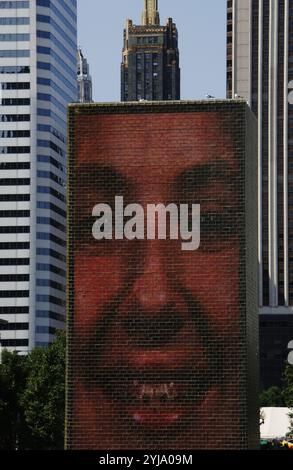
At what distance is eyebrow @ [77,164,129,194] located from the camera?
67312 millimetres

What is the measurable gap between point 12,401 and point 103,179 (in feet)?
239

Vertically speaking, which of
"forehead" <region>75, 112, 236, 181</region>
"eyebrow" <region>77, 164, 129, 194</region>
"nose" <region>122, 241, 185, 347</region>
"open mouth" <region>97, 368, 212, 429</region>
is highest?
"forehead" <region>75, 112, 236, 181</region>

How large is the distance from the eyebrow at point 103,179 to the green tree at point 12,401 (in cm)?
7000

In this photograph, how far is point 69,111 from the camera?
6856 centimetres

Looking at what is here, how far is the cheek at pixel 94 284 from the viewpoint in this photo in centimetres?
6694

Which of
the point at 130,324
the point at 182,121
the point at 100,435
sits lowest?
the point at 100,435

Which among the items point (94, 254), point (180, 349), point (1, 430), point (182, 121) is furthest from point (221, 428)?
point (1, 430)

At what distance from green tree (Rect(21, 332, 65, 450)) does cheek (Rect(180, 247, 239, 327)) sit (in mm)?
71059

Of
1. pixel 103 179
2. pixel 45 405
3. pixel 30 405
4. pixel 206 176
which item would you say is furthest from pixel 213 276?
pixel 45 405

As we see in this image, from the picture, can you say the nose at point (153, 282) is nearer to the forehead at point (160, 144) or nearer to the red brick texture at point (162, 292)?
the red brick texture at point (162, 292)

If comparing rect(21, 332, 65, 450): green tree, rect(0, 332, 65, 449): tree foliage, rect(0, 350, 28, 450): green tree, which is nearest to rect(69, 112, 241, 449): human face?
rect(0, 332, 65, 449): tree foliage

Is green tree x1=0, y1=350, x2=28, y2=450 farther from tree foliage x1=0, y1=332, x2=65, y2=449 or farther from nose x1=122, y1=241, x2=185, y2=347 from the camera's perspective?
nose x1=122, y1=241, x2=185, y2=347

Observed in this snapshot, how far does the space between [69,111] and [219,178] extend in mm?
8080

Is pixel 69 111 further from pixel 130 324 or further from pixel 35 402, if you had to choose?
pixel 35 402
